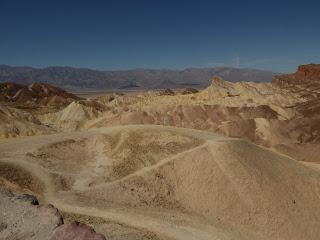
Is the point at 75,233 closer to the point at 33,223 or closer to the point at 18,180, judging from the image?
the point at 33,223

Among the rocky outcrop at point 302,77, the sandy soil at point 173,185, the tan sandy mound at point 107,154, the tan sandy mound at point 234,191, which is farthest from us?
the rocky outcrop at point 302,77

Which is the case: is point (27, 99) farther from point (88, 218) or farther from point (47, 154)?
point (88, 218)

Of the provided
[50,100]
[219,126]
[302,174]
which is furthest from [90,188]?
[50,100]

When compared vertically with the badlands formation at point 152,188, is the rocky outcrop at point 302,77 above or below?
above

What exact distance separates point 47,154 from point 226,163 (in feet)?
47.2

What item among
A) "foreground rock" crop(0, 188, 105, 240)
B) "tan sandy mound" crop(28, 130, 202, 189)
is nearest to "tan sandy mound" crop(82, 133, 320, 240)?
"tan sandy mound" crop(28, 130, 202, 189)

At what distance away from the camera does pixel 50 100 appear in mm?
126812

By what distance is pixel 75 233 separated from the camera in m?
19.7

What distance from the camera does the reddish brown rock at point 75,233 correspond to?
19.4m

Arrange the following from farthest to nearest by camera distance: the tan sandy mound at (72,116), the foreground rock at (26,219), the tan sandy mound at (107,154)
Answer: the tan sandy mound at (72,116) < the tan sandy mound at (107,154) < the foreground rock at (26,219)

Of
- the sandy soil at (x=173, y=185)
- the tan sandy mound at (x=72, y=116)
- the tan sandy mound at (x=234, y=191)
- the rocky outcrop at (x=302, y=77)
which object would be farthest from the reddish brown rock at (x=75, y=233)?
the rocky outcrop at (x=302, y=77)

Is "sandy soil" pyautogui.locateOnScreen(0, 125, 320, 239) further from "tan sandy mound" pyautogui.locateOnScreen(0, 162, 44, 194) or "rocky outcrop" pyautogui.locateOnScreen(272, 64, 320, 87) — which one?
"rocky outcrop" pyautogui.locateOnScreen(272, 64, 320, 87)

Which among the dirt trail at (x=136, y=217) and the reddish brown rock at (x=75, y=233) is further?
the dirt trail at (x=136, y=217)

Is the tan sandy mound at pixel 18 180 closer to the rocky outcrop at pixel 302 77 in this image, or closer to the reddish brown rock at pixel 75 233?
the reddish brown rock at pixel 75 233
